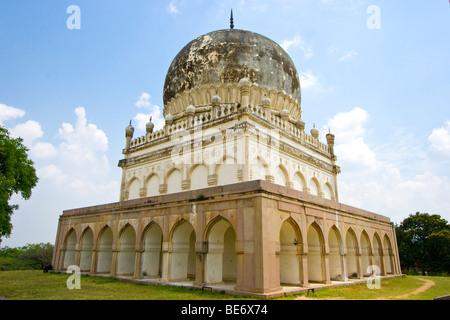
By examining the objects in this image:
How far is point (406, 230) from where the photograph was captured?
25.6 m

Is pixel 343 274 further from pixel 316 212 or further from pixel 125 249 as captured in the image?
pixel 125 249

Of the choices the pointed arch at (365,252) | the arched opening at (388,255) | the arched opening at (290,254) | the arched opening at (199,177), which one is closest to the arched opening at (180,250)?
the arched opening at (199,177)

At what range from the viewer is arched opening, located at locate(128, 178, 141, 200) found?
606 inches

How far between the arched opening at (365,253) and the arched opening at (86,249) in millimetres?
11498

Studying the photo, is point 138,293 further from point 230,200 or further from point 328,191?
point 328,191

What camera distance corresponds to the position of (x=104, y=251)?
13141 millimetres

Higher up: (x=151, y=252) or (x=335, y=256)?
(x=151, y=252)

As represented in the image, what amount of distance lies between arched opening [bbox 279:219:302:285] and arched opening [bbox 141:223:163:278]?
Answer: 447 centimetres

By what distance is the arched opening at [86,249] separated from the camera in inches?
544

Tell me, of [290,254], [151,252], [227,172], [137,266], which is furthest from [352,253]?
[137,266]

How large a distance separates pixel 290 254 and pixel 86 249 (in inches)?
360

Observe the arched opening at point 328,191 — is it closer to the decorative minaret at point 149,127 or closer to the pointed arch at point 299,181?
the pointed arch at point 299,181
